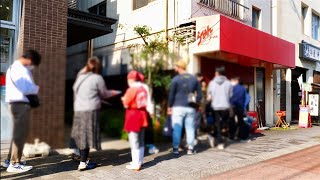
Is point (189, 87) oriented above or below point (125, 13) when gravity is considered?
below

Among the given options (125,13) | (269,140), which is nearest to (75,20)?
(125,13)

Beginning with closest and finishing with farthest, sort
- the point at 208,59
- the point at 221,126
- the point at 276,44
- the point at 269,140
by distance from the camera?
the point at 208,59 < the point at 221,126 < the point at 276,44 < the point at 269,140

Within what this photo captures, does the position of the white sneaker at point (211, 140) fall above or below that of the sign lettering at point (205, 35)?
below

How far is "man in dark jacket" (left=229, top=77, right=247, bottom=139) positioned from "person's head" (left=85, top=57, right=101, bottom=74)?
Result: 0.69 metres

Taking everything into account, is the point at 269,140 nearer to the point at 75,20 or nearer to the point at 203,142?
the point at 203,142

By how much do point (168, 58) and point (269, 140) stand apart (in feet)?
6.08

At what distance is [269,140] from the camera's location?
327 cm

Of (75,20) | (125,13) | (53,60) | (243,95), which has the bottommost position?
(243,95)

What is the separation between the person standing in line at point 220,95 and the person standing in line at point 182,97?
78 mm

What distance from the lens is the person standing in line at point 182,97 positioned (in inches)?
69.0

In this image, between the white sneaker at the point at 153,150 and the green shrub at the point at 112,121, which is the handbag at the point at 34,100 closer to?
the green shrub at the point at 112,121

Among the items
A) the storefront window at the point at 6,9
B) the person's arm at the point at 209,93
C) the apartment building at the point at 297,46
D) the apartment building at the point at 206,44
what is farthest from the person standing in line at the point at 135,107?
the storefront window at the point at 6,9

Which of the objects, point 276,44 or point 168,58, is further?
point 276,44

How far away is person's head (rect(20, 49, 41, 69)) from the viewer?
177 centimetres
